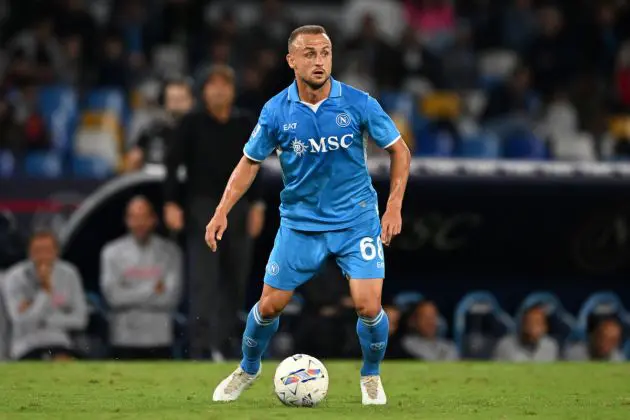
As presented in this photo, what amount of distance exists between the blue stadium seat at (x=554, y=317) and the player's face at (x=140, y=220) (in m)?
3.66

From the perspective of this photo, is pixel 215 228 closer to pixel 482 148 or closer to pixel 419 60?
pixel 482 148

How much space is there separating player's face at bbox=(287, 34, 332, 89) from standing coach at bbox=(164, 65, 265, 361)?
3524mm

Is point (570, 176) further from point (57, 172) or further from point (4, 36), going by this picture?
point (4, 36)

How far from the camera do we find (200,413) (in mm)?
7980

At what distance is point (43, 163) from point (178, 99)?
11.5 ft

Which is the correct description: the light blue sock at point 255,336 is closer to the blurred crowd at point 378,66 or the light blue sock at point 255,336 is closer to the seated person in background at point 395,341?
the seated person in background at point 395,341

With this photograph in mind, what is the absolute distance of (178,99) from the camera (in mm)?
12930

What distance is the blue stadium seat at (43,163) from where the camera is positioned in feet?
52.0

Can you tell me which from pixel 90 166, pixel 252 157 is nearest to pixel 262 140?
pixel 252 157

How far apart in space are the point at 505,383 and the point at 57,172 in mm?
7233

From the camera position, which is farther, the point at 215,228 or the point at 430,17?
the point at 430,17

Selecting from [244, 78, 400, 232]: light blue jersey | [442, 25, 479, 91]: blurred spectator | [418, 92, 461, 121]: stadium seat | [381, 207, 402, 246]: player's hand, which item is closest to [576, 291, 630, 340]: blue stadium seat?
[418, 92, 461, 121]: stadium seat

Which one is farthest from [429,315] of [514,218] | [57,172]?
[57,172]

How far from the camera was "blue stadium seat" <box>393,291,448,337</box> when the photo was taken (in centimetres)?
1380
